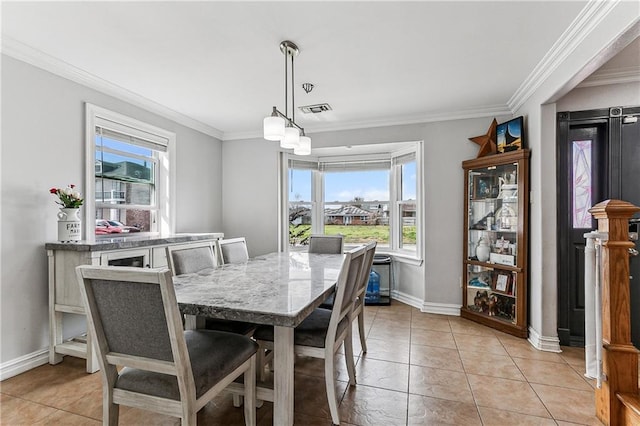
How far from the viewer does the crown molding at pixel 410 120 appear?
136 inches

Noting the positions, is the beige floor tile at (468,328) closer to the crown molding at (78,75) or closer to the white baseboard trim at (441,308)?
the white baseboard trim at (441,308)

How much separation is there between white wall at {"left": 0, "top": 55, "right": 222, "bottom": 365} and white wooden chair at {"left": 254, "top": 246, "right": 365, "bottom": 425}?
1909 millimetres

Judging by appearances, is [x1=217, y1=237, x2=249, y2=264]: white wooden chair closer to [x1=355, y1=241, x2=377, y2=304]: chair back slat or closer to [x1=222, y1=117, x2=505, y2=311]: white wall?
[x1=355, y1=241, x2=377, y2=304]: chair back slat

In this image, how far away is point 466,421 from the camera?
1729 mm

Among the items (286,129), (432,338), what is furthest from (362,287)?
(286,129)

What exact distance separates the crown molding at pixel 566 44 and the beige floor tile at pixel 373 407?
8.61ft

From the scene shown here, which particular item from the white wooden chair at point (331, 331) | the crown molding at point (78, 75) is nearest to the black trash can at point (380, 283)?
the white wooden chair at point (331, 331)

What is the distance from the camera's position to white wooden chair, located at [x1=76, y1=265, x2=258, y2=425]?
1.12 m

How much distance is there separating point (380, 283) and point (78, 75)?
3.92 metres

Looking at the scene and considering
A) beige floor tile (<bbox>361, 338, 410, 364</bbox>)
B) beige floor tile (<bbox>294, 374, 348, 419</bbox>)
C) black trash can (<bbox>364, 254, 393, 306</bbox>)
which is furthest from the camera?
black trash can (<bbox>364, 254, 393, 306</bbox>)

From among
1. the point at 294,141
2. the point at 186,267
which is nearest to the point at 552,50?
the point at 294,141

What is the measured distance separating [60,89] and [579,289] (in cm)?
483

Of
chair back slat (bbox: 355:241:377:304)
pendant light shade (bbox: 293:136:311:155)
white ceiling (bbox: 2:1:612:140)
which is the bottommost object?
chair back slat (bbox: 355:241:377:304)

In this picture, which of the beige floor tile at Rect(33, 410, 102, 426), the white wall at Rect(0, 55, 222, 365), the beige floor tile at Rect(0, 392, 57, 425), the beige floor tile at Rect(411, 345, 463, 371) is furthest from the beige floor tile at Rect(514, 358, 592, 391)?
the white wall at Rect(0, 55, 222, 365)
